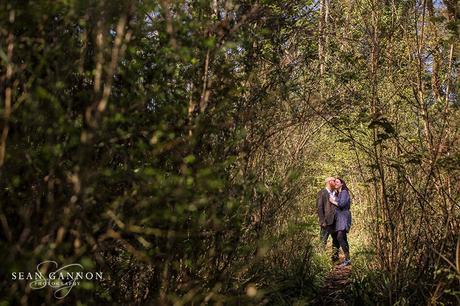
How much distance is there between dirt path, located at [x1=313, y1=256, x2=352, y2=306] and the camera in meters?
5.57

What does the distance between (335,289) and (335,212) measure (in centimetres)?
247

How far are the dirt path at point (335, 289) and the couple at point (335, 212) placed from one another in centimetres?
77

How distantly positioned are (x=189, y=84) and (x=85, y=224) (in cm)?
120

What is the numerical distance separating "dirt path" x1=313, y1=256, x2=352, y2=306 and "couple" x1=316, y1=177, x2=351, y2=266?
0.77 metres

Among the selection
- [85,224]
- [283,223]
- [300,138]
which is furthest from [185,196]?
[300,138]

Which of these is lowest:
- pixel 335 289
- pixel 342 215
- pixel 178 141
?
pixel 335 289

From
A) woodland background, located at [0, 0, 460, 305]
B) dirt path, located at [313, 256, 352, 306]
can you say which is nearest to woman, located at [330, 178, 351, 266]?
dirt path, located at [313, 256, 352, 306]

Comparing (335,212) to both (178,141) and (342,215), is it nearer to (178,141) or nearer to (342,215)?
(342,215)

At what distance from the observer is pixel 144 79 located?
2.80 metres

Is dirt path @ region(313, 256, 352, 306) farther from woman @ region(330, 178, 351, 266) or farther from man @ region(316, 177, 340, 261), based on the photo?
man @ region(316, 177, 340, 261)

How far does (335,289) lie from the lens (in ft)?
20.5

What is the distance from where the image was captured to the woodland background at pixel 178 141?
216cm

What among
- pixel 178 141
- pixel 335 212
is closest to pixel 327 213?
pixel 335 212

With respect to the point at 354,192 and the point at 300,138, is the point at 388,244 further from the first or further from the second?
the point at 354,192
